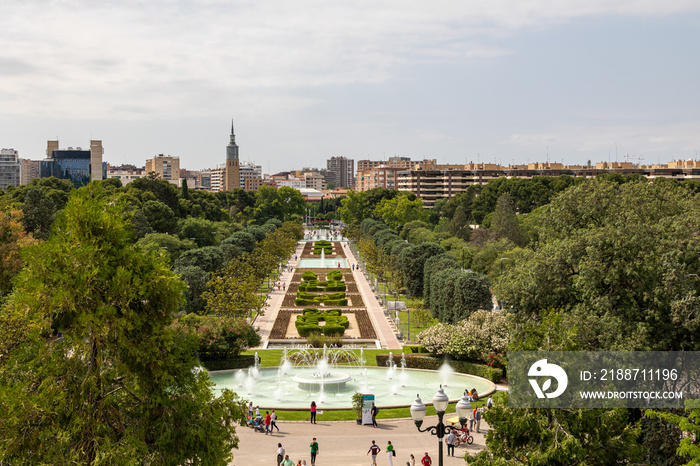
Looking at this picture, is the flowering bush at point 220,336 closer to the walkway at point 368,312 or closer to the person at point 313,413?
the walkway at point 368,312

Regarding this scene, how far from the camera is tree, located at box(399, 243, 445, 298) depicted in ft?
195

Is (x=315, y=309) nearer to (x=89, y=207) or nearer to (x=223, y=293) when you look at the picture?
(x=223, y=293)

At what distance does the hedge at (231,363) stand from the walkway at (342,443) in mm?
9765

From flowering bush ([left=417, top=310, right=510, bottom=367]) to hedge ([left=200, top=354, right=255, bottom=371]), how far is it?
9685mm

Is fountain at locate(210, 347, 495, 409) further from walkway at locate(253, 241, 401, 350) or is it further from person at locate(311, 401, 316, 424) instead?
walkway at locate(253, 241, 401, 350)

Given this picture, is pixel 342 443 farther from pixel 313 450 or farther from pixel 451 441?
pixel 451 441

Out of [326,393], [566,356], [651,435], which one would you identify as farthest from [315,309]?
[566,356]

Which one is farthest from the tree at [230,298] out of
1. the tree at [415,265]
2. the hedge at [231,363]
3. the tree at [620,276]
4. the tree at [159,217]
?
the tree at [159,217]

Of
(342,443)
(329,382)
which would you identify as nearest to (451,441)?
(342,443)

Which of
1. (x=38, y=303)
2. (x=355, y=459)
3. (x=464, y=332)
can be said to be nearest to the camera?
(x=38, y=303)

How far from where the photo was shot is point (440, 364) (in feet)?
119

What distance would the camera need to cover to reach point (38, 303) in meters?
13.9

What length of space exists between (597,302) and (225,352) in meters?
20.5

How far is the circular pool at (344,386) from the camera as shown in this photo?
101ft
